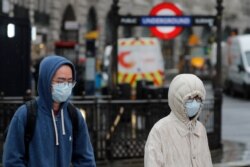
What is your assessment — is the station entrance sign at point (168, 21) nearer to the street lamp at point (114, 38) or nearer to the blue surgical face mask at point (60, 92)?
the street lamp at point (114, 38)

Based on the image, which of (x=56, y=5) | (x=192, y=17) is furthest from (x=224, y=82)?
(x=192, y=17)

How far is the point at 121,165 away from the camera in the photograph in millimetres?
13820

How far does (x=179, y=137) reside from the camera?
600cm

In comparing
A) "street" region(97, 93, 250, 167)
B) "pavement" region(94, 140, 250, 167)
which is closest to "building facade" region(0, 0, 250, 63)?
"street" region(97, 93, 250, 167)

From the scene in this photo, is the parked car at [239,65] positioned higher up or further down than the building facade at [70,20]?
further down

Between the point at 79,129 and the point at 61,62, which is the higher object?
the point at 61,62

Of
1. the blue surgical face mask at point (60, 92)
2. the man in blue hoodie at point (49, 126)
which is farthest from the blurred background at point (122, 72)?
the blue surgical face mask at point (60, 92)

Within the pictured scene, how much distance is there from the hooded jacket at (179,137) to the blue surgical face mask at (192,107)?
29 mm

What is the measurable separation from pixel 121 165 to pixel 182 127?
7890mm

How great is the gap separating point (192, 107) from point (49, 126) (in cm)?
94

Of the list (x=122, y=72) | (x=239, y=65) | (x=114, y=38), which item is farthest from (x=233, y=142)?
(x=239, y=65)

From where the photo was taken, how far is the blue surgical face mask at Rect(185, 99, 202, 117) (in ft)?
19.4

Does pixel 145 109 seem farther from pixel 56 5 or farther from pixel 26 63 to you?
pixel 56 5

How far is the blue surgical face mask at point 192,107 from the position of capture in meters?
5.91
